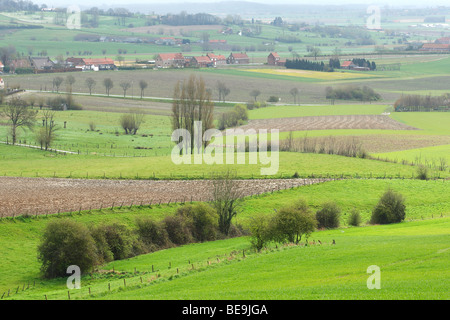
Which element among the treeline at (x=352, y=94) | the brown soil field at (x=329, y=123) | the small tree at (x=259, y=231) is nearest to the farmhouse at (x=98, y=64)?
the treeline at (x=352, y=94)

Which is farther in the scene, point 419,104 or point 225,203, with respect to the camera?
point 419,104

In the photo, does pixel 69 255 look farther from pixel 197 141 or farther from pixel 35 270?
→ pixel 197 141

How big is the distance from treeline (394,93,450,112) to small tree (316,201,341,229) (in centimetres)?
7323

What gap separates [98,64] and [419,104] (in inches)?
3217

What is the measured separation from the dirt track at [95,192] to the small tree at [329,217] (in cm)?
858

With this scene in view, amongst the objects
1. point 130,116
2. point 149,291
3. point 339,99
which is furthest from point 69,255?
point 339,99

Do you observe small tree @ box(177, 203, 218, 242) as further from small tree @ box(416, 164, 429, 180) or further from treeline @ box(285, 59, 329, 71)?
treeline @ box(285, 59, 329, 71)

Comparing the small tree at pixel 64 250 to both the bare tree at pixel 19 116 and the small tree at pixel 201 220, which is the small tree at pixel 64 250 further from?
the bare tree at pixel 19 116

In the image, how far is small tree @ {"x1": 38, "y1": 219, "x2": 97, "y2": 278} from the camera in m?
34.3

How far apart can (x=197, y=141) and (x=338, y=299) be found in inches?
1967

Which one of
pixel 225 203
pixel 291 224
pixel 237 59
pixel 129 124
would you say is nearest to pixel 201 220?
pixel 225 203

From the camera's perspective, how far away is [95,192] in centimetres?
5109

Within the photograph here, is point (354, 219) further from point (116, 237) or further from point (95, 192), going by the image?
point (95, 192)

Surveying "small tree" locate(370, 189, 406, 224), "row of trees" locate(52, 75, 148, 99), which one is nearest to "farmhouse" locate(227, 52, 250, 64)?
"row of trees" locate(52, 75, 148, 99)
